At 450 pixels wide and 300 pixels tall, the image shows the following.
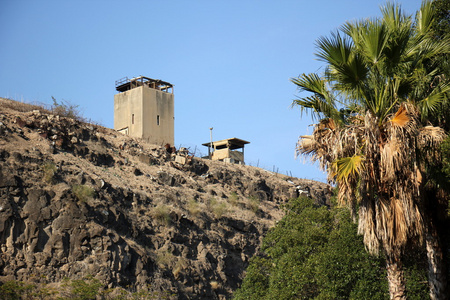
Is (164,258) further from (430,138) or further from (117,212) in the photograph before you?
(430,138)

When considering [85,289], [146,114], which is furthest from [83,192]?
[146,114]

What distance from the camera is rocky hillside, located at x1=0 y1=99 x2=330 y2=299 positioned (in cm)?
2498

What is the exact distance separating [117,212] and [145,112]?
16.3 m

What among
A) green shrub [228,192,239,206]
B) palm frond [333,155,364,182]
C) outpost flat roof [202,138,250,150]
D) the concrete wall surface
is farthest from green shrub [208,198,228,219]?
palm frond [333,155,364,182]

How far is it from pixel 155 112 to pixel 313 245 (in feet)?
84.7

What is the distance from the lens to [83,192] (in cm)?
2803

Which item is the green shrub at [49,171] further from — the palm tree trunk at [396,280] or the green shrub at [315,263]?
the palm tree trunk at [396,280]

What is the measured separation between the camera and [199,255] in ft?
98.9

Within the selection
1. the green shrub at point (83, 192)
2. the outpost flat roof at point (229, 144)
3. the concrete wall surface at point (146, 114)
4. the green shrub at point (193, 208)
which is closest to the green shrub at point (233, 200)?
the green shrub at point (193, 208)

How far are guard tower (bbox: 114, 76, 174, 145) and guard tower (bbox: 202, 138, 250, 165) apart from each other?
474 centimetres

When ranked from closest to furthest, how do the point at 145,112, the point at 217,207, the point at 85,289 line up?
the point at 85,289 → the point at 217,207 → the point at 145,112

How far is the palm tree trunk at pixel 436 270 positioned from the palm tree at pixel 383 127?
25 mm

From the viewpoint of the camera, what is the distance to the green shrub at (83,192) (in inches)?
1094

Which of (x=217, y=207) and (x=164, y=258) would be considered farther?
(x=217, y=207)
